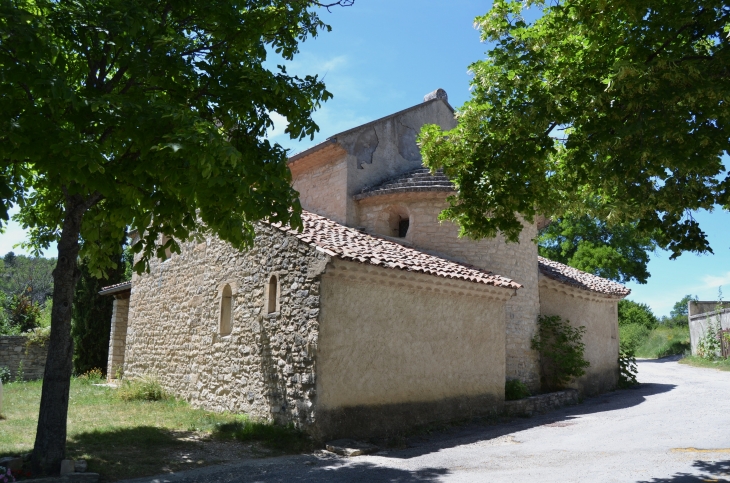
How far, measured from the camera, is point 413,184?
13.9 metres

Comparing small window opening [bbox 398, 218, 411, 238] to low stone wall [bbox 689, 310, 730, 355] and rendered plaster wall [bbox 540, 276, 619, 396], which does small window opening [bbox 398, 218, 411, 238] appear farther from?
low stone wall [bbox 689, 310, 730, 355]

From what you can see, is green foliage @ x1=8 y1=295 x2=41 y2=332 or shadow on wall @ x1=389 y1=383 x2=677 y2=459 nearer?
shadow on wall @ x1=389 y1=383 x2=677 y2=459

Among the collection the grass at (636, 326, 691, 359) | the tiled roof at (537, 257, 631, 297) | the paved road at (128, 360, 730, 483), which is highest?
the tiled roof at (537, 257, 631, 297)

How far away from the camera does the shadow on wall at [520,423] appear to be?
9182 mm

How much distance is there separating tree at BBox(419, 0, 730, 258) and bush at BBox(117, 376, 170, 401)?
344 inches

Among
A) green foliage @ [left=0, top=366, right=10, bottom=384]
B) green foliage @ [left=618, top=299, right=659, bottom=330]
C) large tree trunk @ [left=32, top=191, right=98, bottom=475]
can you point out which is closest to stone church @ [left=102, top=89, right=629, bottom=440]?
large tree trunk @ [left=32, top=191, right=98, bottom=475]

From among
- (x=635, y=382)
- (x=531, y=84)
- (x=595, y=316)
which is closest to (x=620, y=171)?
(x=531, y=84)

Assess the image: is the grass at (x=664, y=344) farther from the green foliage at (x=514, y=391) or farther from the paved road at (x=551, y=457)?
the paved road at (x=551, y=457)

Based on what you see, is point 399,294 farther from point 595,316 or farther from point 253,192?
point 595,316

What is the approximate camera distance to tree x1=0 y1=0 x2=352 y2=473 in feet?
17.9

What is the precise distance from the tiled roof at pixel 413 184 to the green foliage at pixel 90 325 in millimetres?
10286

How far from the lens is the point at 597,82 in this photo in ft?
22.0

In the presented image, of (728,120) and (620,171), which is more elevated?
(728,120)

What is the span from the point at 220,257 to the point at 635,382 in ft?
45.5
